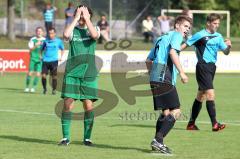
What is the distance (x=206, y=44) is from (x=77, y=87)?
3.46m

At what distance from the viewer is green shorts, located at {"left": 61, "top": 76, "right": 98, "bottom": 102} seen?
454 inches

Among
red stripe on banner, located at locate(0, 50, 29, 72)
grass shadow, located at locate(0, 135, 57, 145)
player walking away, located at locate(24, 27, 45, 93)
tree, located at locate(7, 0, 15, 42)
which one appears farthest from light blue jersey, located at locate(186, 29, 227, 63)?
tree, located at locate(7, 0, 15, 42)

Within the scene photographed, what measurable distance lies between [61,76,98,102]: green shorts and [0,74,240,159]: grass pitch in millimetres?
789

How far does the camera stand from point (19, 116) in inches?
640

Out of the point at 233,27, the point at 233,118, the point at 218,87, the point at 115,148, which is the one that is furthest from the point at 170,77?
the point at 233,27

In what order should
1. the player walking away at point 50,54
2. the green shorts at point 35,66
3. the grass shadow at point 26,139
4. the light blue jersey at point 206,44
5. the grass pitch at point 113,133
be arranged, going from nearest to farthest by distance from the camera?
the grass pitch at point 113,133
the grass shadow at point 26,139
the light blue jersey at point 206,44
the player walking away at point 50,54
the green shorts at point 35,66

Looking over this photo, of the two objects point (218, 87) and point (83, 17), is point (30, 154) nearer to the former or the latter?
point (83, 17)

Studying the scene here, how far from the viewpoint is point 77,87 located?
11.5 metres

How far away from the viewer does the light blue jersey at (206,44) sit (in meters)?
14.0

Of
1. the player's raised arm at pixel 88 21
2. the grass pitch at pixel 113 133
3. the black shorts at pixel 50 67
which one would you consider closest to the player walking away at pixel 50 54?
the black shorts at pixel 50 67

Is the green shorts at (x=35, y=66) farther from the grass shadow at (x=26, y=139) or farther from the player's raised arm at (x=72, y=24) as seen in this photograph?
the player's raised arm at (x=72, y=24)

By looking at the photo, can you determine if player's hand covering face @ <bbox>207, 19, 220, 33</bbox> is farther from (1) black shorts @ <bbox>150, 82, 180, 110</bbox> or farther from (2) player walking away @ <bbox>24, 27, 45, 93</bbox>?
(2) player walking away @ <bbox>24, 27, 45, 93</bbox>

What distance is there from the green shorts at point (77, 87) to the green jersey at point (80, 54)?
6 cm

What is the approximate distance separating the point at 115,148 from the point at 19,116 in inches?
204
